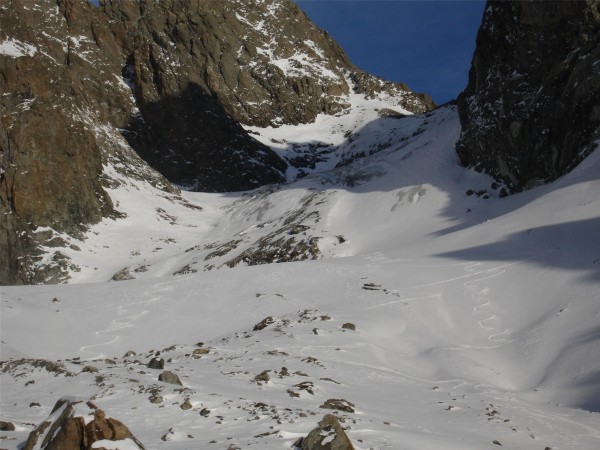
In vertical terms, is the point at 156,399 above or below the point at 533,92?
below

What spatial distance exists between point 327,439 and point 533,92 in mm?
35342

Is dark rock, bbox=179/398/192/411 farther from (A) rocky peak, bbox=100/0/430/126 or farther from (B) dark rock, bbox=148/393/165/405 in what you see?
(A) rocky peak, bbox=100/0/430/126

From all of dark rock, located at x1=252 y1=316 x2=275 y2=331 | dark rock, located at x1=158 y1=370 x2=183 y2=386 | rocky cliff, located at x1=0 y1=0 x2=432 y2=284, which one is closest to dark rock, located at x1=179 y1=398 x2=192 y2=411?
dark rock, located at x1=158 y1=370 x2=183 y2=386

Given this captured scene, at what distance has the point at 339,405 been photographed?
980cm

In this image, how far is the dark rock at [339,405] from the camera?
9.73m

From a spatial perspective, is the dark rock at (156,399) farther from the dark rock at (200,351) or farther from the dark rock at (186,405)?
the dark rock at (200,351)

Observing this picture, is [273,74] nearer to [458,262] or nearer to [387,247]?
[387,247]

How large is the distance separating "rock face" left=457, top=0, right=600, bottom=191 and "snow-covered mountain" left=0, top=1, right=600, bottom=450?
Result: 7.54 feet

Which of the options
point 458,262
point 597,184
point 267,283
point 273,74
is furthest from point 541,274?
point 273,74

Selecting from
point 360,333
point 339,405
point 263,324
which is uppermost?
point 263,324

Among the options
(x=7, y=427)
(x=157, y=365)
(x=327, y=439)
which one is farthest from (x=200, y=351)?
(x=327, y=439)

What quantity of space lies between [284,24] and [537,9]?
88.0m

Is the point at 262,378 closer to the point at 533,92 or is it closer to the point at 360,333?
the point at 360,333

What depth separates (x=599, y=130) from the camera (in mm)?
28844
